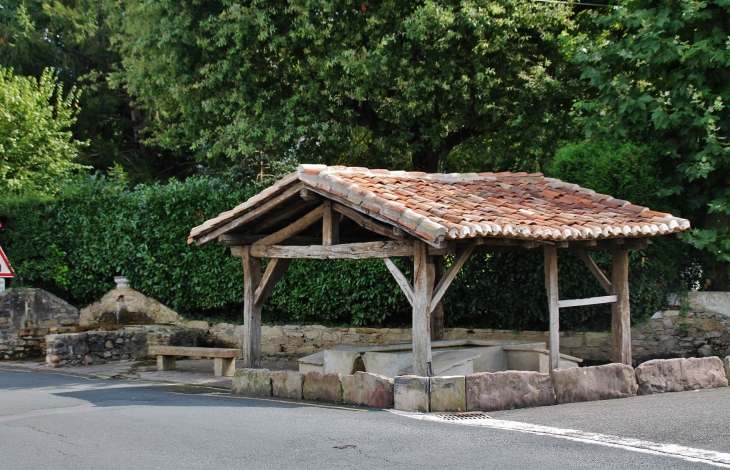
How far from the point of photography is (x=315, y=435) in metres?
8.07

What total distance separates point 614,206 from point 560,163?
2630mm

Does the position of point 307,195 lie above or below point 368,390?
above

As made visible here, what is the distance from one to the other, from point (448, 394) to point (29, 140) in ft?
52.5

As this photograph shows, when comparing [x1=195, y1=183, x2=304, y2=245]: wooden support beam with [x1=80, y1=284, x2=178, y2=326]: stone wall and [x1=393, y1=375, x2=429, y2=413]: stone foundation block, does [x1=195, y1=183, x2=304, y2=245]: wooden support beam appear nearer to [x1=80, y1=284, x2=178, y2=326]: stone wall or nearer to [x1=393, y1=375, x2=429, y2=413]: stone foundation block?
[x1=393, y1=375, x2=429, y2=413]: stone foundation block

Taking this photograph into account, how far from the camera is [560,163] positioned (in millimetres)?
14414

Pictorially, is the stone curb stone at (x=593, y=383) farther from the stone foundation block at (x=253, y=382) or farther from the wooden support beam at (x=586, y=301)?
the stone foundation block at (x=253, y=382)

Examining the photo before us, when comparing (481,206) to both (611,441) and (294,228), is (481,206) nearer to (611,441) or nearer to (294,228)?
(294,228)

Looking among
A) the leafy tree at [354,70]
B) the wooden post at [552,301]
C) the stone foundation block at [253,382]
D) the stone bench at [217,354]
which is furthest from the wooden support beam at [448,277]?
the leafy tree at [354,70]

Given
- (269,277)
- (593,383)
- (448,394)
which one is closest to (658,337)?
(593,383)

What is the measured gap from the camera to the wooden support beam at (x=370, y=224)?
10.3 meters

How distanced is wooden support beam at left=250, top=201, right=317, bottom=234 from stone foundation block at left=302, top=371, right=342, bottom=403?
257cm

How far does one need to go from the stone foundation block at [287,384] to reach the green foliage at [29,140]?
1286cm

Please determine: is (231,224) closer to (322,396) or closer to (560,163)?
(322,396)

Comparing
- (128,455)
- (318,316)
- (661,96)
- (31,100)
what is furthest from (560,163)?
(31,100)
